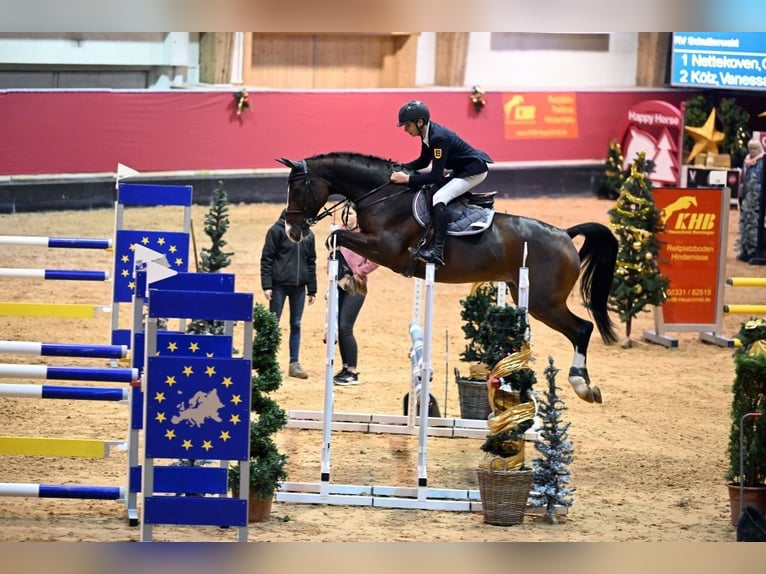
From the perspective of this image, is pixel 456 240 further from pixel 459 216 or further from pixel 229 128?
pixel 229 128

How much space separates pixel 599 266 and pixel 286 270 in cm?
241

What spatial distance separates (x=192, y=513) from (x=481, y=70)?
1406 cm

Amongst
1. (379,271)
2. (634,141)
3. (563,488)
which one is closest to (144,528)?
(563,488)

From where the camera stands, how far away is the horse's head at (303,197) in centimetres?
855

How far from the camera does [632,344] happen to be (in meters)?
12.4

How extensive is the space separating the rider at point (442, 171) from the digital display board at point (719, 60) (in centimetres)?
853

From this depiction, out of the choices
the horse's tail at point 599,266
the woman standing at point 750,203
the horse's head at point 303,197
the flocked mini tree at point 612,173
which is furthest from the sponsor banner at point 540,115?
the horse's head at point 303,197

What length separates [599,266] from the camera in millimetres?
9242

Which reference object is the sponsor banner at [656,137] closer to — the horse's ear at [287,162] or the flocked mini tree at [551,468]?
the horse's ear at [287,162]

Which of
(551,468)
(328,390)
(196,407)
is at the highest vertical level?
(196,407)

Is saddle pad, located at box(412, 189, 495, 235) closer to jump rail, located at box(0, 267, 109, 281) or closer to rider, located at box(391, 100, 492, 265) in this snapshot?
rider, located at box(391, 100, 492, 265)

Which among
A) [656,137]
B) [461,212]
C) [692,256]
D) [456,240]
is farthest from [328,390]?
[656,137]

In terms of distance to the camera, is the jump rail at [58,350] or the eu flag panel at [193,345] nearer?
the eu flag panel at [193,345]

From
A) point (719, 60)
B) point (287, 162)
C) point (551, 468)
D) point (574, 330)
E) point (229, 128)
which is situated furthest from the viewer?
point (719, 60)
